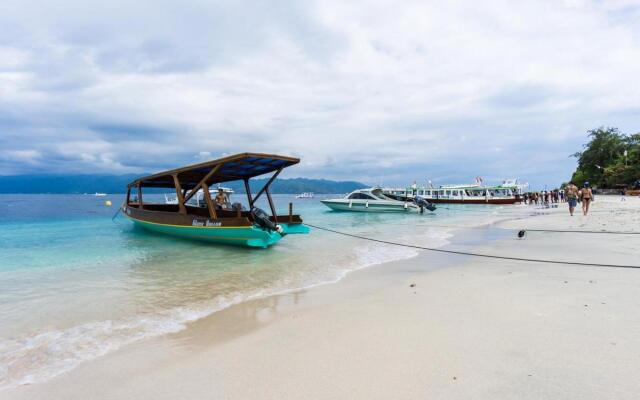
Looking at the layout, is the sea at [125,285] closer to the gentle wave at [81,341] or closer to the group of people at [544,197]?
the gentle wave at [81,341]

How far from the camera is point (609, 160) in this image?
65.8 meters

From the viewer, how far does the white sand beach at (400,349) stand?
2.93 m

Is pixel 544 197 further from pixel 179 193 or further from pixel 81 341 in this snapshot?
pixel 81 341

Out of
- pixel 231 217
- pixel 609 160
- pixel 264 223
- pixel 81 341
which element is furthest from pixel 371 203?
pixel 609 160

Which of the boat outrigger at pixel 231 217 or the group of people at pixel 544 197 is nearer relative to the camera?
the boat outrigger at pixel 231 217

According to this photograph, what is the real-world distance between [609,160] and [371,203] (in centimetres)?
5781

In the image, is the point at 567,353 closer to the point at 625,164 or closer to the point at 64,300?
the point at 64,300

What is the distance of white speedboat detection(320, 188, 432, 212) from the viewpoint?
113ft

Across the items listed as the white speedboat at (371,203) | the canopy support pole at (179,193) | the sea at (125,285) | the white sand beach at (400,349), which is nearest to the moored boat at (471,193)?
the white speedboat at (371,203)

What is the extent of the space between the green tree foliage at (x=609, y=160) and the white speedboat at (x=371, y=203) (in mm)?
44757

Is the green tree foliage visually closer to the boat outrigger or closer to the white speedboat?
the white speedboat

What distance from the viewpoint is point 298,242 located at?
14797 mm

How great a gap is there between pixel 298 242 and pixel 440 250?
599 centimetres

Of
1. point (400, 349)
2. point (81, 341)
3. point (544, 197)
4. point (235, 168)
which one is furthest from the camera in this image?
point (544, 197)
